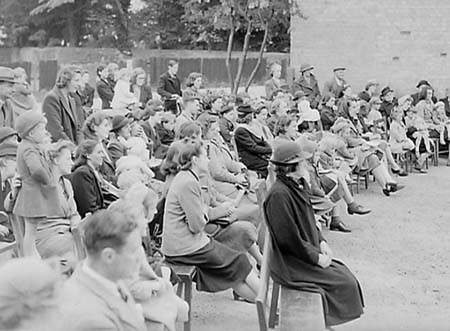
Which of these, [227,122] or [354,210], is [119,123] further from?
[354,210]

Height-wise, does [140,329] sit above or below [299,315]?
above

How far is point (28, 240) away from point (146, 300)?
4.99 feet

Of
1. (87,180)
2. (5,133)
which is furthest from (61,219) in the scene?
(5,133)

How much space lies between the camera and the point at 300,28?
21.0 metres

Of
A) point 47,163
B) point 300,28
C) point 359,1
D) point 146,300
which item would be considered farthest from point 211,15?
point 146,300

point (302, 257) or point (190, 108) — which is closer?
point (302, 257)

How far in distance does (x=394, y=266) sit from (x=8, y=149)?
397cm

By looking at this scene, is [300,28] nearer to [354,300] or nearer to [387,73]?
[387,73]

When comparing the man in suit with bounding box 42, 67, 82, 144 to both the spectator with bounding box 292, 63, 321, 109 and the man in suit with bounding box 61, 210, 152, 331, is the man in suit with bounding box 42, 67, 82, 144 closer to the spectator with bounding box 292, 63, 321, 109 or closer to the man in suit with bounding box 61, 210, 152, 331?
the man in suit with bounding box 61, 210, 152, 331

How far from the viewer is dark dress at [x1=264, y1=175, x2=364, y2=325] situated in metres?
5.53

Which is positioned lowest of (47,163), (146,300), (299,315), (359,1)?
(299,315)

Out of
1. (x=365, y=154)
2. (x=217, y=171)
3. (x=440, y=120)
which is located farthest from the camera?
(x=440, y=120)

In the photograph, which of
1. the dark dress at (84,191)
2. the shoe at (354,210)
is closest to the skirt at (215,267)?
the dark dress at (84,191)

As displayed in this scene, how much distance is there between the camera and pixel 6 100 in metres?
8.27
